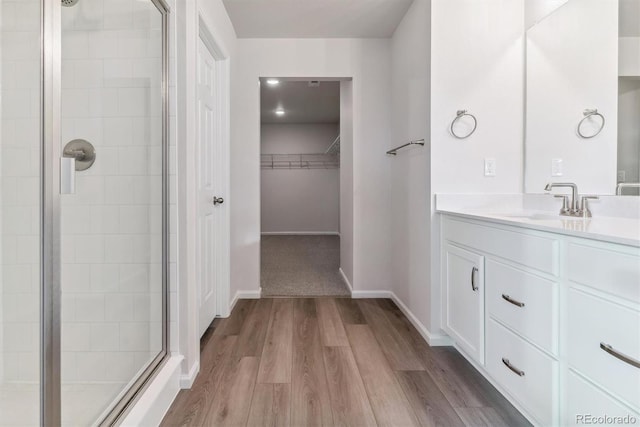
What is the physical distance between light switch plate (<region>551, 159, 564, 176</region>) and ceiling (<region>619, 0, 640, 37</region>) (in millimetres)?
648

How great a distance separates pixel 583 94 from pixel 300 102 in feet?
14.5

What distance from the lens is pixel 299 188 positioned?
741 centimetres

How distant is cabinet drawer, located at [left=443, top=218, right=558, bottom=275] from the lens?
1.13 metres

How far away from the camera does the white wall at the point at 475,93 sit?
198 centimetres

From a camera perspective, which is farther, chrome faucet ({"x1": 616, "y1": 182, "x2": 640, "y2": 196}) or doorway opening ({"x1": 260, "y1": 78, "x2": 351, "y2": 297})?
doorway opening ({"x1": 260, "y1": 78, "x2": 351, "y2": 297})

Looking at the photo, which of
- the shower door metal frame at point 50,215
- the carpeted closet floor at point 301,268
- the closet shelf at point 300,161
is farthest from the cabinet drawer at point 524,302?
the closet shelf at point 300,161

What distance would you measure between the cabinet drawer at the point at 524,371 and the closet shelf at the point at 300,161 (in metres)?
6.12

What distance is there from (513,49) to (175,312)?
2446 mm

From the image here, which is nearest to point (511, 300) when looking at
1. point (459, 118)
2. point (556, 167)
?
point (556, 167)

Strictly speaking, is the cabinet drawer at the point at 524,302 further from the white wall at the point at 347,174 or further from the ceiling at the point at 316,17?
the ceiling at the point at 316,17

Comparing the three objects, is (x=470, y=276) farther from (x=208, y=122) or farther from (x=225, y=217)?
(x=208, y=122)

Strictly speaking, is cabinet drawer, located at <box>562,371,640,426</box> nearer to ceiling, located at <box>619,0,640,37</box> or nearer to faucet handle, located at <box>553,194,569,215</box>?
faucet handle, located at <box>553,194,569,215</box>

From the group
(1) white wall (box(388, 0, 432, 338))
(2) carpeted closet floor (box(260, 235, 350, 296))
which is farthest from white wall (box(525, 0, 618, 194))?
(2) carpeted closet floor (box(260, 235, 350, 296))

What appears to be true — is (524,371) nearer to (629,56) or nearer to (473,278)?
(473,278)
